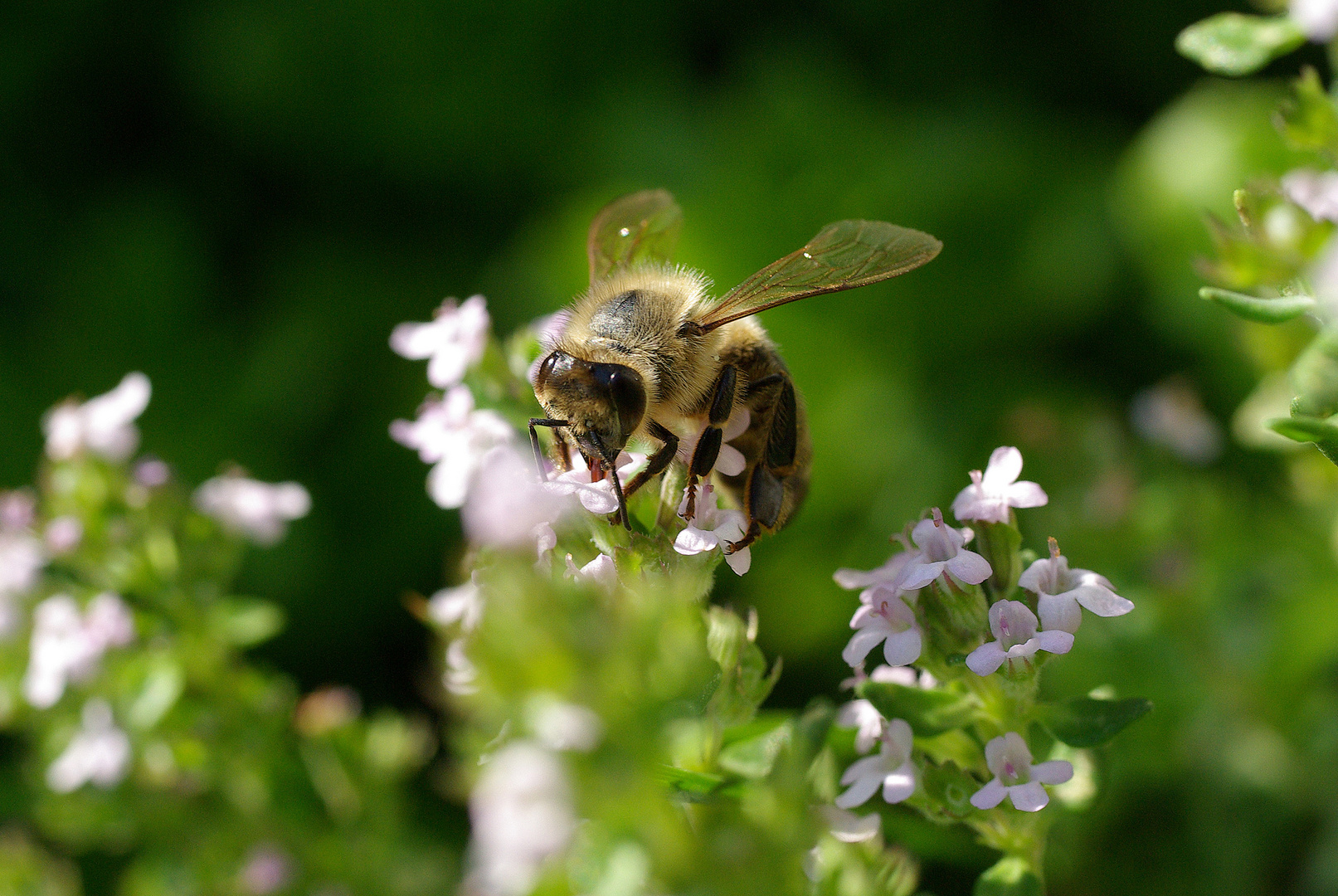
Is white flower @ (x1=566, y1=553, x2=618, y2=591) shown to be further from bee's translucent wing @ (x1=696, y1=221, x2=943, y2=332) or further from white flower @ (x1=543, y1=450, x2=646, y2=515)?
bee's translucent wing @ (x1=696, y1=221, x2=943, y2=332)

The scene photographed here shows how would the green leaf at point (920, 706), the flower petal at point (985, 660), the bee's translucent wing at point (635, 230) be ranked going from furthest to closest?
the bee's translucent wing at point (635, 230) < the green leaf at point (920, 706) < the flower petal at point (985, 660)

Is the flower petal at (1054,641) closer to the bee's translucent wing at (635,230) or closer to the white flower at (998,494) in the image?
the white flower at (998,494)

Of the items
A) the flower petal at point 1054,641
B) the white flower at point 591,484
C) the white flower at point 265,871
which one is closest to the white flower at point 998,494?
the flower petal at point 1054,641

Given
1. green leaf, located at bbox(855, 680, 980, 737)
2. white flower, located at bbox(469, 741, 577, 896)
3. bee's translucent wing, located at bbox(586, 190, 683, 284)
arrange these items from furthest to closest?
bee's translucent wing, located at bbox(586, 190, 683, 284)
green leaf, located at bbox(855, 680, 980, 737)
white flower, located at bbox(469, 741, 577, 896)

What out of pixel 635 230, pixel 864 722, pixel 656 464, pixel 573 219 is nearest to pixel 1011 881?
pixel 864 722

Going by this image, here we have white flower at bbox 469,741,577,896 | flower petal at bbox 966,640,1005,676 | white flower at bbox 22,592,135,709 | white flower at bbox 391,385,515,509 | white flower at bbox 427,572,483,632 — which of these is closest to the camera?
white flower at bbox 469,741,577,896

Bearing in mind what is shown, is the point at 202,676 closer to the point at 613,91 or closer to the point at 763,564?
the point at 763,564

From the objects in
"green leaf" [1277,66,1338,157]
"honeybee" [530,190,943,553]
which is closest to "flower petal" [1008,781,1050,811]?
"honeybee" [530,190,943,553]
